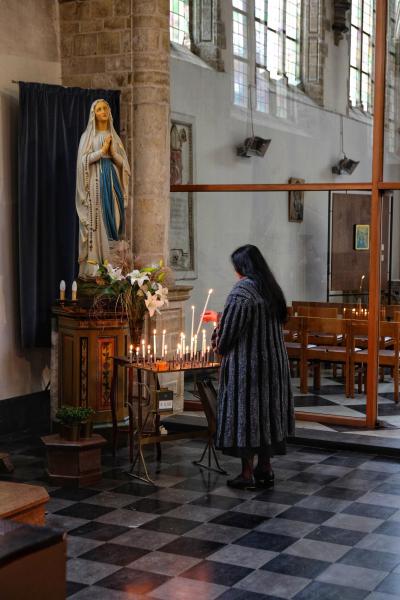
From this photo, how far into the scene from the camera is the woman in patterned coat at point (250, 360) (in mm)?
6711

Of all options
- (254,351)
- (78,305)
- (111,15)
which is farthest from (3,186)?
(254,351)

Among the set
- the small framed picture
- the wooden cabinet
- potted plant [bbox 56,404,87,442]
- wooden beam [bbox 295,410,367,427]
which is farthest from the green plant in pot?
the small framed picture

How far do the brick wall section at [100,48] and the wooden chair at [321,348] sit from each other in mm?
1950

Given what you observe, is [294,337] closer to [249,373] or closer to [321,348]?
[321,348]

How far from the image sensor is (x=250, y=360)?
6.73 meters

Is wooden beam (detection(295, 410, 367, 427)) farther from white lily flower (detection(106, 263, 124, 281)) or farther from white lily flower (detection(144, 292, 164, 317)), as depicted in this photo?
white lily flower (detection(106, 263, 124, 281))

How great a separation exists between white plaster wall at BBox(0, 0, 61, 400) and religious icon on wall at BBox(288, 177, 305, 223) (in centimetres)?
257

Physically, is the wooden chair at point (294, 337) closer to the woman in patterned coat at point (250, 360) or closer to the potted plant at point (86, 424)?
the woman in patterned coat at point (250, 360)

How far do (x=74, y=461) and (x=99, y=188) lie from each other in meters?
2.64

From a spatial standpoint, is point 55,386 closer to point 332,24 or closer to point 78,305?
point 78,305

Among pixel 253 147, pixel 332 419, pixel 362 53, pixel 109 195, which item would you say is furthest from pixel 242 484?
pixel 362 53

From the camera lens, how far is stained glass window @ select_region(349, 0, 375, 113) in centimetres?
876

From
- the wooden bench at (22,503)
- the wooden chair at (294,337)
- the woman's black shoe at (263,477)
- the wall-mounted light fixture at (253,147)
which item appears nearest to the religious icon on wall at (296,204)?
the wall-mounted light fixture at (253,147)

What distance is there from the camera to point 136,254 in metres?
9.52
